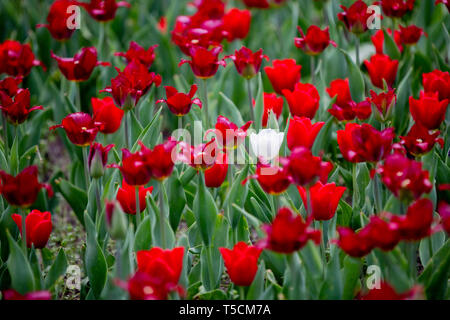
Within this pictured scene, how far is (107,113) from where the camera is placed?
234 cm

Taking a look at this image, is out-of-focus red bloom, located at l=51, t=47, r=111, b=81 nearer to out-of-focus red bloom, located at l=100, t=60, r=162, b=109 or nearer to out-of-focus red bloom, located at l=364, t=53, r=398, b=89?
out-of-focus red bloom, located at l=100, t=60, r=162, b=109

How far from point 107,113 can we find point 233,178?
51 centimetres

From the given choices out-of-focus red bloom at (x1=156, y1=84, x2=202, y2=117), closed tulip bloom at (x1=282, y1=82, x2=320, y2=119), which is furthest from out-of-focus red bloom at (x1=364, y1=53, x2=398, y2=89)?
out-of-focus red bloom at (x1=156, y1=84, x2=202, y2=117)

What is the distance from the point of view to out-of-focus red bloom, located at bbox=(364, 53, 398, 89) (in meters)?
2.58

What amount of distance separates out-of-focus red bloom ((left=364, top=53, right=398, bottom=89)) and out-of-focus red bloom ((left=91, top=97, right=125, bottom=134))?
100cm

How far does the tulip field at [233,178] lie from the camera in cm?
162

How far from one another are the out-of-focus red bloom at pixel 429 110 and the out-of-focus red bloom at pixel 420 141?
8.3 inches

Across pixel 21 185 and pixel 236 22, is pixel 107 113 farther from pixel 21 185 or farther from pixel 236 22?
pixel 236 22

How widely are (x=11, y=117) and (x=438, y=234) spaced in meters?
1.49

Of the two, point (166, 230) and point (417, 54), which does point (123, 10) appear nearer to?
point (417, 54)

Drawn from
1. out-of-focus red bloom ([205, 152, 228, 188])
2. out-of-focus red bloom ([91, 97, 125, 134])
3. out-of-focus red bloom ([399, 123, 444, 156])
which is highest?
out-of-focus red bloom ([399, 123, 444, 156])

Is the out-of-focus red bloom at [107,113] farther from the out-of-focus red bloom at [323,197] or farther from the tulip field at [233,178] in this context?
the out-of-focus red bloom at [323,197]

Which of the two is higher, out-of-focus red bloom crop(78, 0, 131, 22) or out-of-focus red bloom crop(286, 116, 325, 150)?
out-of-focus red bloom crop(78, 0, 131, 22)

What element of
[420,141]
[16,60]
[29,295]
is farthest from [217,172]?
[16,60]
